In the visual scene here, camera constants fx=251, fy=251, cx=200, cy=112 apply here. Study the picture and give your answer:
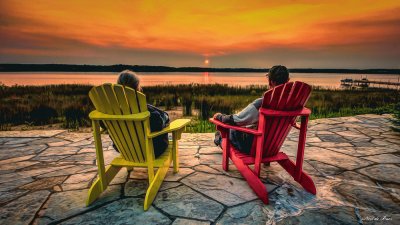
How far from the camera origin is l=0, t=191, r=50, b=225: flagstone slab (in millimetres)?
2320

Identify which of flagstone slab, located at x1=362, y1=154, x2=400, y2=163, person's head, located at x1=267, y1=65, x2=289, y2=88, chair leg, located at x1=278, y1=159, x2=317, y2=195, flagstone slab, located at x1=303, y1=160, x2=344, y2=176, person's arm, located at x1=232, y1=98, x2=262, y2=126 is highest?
person's head, located at x1=267, y1=65, x2=289, y2=88

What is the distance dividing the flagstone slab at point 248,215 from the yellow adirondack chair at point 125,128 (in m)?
0.80

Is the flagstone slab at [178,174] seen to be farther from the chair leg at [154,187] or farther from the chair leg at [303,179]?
the chair leg at [303,179]

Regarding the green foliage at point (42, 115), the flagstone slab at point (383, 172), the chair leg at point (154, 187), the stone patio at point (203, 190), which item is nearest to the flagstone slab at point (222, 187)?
the stone patio at point (203, 190)

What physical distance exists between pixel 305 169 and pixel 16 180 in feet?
12.5

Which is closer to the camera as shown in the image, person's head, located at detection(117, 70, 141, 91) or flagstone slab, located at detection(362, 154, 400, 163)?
person's head, located at detection(117, 70, 141, 91)

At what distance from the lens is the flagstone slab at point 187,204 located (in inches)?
94.0

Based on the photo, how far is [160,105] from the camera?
1102 cm

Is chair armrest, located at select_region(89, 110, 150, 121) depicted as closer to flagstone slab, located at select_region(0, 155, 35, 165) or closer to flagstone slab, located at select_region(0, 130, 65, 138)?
flagstone slab, located at select_region(0, 155, 35, 165)

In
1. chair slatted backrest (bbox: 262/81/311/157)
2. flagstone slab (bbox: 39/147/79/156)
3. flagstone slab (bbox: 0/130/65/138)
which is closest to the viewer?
chair slatted backrest (bbox: 262/81/311/157)

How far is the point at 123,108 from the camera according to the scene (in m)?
2.42

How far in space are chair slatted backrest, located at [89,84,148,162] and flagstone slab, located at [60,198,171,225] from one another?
56 centimetres

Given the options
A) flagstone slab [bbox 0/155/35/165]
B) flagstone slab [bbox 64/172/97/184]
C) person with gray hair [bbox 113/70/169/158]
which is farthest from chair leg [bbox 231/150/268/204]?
flagstone slab [bbox 0/155/35/165]

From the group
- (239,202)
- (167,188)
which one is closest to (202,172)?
(167,188)
